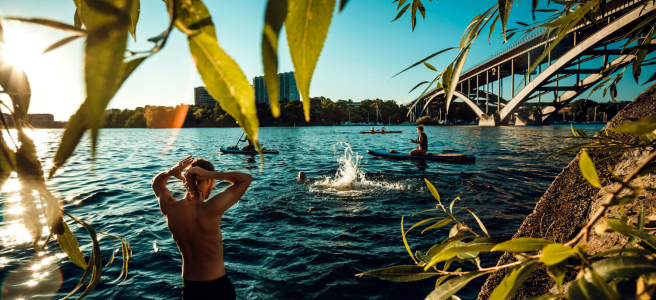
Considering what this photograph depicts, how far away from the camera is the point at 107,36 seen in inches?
8.3

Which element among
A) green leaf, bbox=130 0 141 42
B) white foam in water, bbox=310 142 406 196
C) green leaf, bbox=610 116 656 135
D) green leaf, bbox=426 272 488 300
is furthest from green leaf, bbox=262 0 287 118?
→ white foam in water, bbox=310 142 406 196

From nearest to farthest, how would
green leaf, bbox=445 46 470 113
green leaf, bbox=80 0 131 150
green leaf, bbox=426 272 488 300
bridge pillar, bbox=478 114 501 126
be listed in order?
green leaf, bbox=80 0 131 150 → green leaf, bbox=426 272 488 300 → green leaf, bbox=445 46 470 113 → bridge pillar, bbox=478 114 501 126

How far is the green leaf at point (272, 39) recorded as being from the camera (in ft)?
0.76

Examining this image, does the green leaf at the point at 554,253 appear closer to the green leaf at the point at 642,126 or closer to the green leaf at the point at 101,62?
the green leaf at the point at 642,126

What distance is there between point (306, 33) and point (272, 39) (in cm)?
4

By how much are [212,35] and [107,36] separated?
8 centimetres

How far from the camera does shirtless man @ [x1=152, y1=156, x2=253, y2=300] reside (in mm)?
3621

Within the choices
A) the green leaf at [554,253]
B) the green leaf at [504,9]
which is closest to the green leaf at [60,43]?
the green leaf at [554,253]

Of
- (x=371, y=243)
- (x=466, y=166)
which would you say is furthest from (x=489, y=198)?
(x=466, y=166)

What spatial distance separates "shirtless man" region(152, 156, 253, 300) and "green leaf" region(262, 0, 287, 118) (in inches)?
141

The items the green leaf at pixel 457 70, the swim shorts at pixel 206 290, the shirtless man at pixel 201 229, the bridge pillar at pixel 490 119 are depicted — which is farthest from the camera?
the bridge pillar at pixel 490 119

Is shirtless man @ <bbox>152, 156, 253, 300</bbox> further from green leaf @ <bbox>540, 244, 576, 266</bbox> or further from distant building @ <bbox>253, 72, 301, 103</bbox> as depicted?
green leaf @ <bbox>540, 244, 576, 266</bbox>

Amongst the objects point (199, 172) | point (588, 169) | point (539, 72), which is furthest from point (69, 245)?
point (539, 72)

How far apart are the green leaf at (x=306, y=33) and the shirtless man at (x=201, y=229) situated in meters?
3.57
